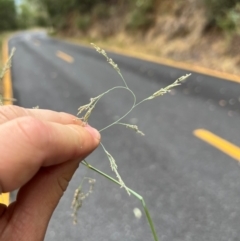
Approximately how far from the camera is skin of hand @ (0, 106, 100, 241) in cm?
96

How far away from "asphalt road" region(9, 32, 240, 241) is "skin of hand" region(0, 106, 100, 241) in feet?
7.19

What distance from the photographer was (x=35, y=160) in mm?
1001

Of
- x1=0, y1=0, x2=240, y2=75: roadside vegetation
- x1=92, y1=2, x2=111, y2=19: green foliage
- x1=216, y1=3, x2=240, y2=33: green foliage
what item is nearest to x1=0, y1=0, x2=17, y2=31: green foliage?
x1=0, y1=0, x2=240, y2=75: roadside vegetation

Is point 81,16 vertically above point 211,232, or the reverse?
point 211,232

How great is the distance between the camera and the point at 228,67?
10.2m

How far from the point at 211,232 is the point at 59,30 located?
35456 millimetres

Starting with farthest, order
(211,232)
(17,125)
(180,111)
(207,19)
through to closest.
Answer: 1. (207,19)
2. (180,111)
3. (211,232)
4. (17,125)

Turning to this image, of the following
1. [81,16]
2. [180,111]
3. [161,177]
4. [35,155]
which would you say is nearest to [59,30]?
[81,16]

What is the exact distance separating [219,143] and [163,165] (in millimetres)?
971

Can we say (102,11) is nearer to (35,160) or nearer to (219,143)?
(219,143)

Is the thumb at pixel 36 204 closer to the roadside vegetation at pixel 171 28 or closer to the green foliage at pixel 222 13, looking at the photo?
the roadside vegetation at pixel 171 28

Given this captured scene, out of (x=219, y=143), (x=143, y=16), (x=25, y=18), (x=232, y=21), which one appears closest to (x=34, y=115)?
(x=219, y=143)

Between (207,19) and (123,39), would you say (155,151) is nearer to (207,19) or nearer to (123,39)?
(207,19)

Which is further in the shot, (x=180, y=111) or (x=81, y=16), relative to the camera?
(x=81, y=16)
